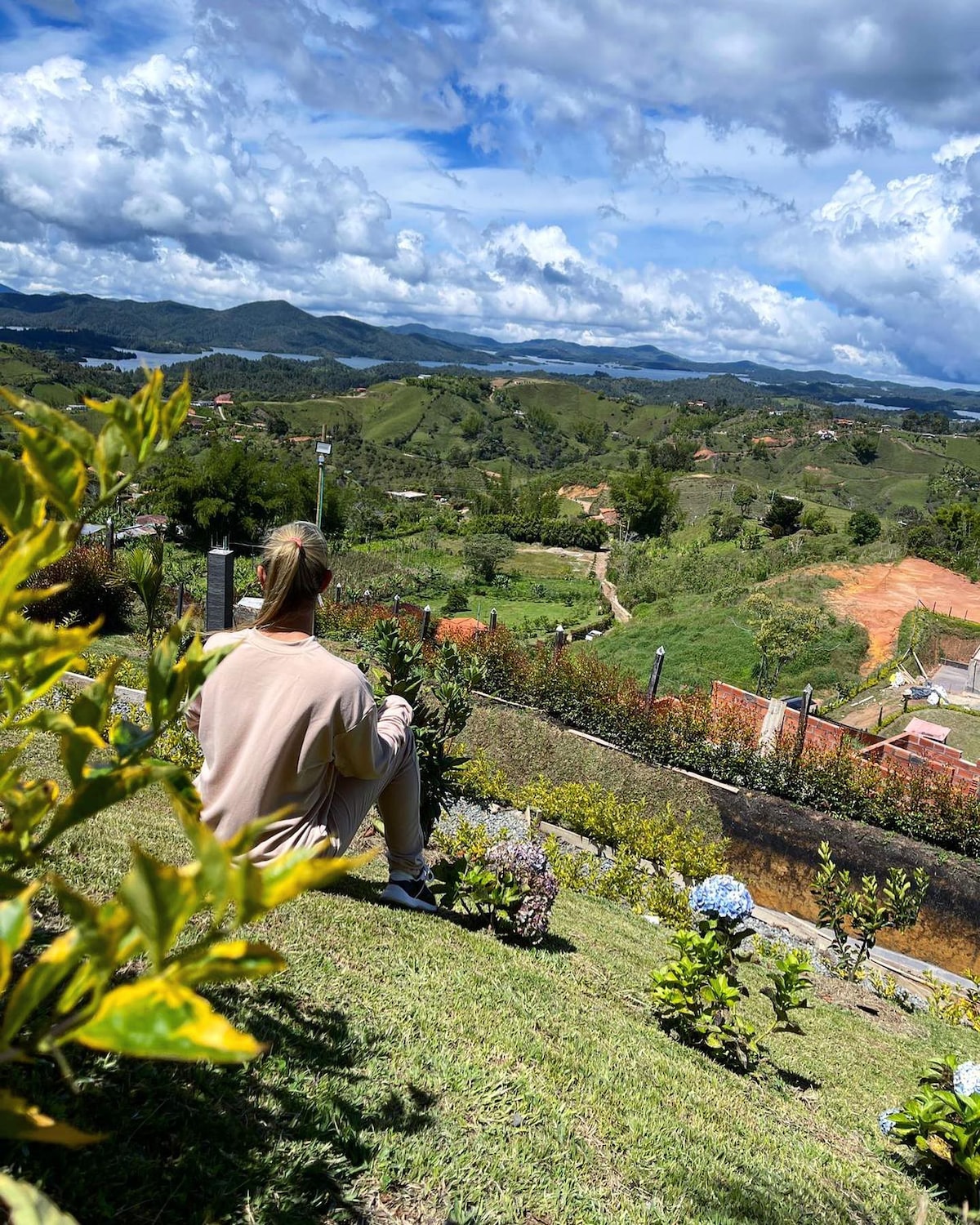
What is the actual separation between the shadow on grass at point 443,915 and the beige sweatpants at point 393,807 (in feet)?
0.54

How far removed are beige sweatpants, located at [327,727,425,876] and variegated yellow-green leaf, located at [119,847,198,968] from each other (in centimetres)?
198

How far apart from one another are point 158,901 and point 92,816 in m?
0.25

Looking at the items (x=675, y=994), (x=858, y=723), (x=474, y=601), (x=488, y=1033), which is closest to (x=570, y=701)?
(x=858, y=723)

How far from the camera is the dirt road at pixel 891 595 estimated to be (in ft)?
63.0

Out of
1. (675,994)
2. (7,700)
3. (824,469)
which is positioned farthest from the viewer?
(824,469)

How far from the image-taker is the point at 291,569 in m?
2.56

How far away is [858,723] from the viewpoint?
1411cm

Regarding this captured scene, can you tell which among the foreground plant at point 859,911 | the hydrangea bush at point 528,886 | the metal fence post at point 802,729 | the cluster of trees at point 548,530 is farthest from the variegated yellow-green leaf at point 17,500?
the cluster of trees at point 548,530

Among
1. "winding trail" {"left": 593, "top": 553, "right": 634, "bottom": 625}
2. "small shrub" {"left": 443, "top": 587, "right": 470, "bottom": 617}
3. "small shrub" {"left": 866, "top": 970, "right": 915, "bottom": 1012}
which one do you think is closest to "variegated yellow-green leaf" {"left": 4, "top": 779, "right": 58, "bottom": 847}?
"small shrub" {"left": 866, "top": 970, "right": 915, "bottom": 1012}

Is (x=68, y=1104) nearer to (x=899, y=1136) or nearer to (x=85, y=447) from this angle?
(x=85, y=447)

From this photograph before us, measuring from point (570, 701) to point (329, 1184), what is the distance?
31.2ft

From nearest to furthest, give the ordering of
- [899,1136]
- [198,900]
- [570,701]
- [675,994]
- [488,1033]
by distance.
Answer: [198,900]
[488,1033]
[899,1136]
[675,994]
[570,701]

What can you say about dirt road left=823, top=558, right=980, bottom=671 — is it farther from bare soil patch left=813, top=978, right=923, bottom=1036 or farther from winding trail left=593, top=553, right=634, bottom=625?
bare soil patch left=813, top=978, right=923, bottom=1036

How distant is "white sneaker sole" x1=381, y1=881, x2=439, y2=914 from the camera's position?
136 inches
